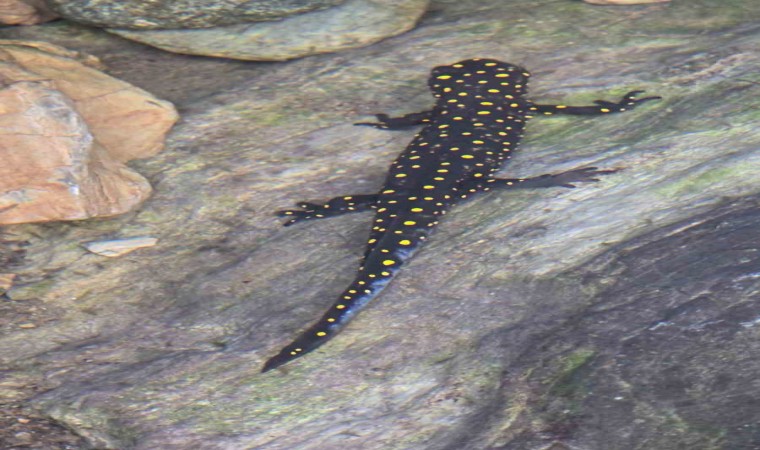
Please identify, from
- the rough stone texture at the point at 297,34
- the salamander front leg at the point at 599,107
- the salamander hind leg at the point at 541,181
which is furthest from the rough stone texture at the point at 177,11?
the salamander hind leg at the point at 541,181

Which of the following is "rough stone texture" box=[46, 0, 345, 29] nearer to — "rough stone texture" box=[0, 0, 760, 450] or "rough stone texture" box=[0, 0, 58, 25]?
"rough stone texture" box=[0, 0, 58, 25]

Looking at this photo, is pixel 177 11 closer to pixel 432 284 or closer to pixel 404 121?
pixel 404 121

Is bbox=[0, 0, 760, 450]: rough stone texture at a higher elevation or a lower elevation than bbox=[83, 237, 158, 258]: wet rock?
higher

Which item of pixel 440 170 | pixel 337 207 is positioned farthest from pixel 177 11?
pixel 440 170

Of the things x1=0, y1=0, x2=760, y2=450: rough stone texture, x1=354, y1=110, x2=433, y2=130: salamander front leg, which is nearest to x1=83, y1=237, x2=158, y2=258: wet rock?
x1=0, y1=0, x2=760, y2=450: rough stone texture

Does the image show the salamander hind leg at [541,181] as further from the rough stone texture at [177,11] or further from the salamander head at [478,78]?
the rough stone texture at [177,11]

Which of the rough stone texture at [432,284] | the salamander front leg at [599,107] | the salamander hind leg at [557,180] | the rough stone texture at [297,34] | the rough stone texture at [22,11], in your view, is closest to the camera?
the rough stone texture at [432,284]
